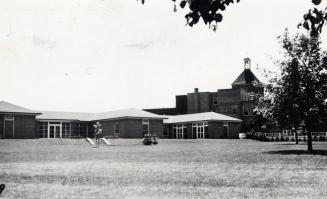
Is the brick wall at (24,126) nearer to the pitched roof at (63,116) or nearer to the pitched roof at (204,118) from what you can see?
the pitched roof at (63,116)

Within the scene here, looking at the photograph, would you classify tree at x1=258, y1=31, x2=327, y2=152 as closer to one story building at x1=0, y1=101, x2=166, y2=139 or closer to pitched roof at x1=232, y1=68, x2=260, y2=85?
one story building at x1=0, y1=101, x2=166, y2=139

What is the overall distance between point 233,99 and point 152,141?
120ft

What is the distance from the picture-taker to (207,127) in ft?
193

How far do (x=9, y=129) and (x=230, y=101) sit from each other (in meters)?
42.7

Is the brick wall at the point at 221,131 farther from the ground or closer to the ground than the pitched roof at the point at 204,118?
closer to the ground

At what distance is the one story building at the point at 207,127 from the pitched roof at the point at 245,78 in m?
21.2

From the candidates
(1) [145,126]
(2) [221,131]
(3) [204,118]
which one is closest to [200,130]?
(3) [204,118]

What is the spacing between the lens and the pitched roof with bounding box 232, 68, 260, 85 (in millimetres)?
81125

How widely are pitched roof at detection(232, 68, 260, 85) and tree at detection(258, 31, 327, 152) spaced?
48178 millimetres

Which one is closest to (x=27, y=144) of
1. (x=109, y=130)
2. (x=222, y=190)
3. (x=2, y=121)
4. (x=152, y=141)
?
(x=2, y=121)

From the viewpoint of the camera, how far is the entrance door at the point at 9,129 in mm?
48031

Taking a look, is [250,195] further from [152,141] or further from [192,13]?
[152,141]

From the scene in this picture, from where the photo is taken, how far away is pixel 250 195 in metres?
10.7

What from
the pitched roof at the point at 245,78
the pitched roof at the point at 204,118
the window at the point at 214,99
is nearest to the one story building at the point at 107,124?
the pitched roof at the point at 204,118
